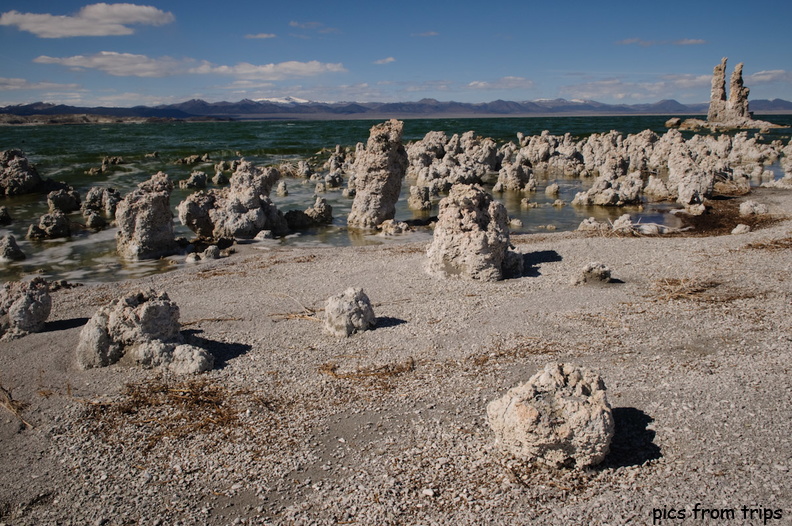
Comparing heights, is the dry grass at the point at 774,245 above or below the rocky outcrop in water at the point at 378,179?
below

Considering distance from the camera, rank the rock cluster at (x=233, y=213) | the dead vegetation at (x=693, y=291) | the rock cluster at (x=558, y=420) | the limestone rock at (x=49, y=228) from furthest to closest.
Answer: the limestone rock at (x=49, y=228)
the rock cluster at (x=233, y=213)
the dead vegetation at (x=693, y=291)
the rock cluster at (x=558, y=420)

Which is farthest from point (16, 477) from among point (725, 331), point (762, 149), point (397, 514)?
point (762, 149)

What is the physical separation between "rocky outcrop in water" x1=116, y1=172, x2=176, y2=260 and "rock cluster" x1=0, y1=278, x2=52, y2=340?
16.8 feet

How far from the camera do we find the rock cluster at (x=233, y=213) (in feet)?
47.6

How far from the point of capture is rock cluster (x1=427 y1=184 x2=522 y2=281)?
914cm

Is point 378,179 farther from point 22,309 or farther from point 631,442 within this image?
point 631,442

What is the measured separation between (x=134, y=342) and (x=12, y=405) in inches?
50.8

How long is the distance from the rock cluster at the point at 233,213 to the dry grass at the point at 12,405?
8.98 metres

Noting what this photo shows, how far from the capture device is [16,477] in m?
4.47

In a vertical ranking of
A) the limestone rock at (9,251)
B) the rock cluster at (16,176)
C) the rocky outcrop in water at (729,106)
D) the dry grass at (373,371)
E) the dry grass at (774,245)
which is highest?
the rocky outcrop in water at (729,106)

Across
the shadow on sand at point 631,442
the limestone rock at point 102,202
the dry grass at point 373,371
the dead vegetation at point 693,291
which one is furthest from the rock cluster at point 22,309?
the limestone rock at point 102,202

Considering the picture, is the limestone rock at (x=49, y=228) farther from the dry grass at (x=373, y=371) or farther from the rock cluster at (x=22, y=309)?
the dry grass at (x=373, y=371)

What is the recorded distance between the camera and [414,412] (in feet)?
16.9

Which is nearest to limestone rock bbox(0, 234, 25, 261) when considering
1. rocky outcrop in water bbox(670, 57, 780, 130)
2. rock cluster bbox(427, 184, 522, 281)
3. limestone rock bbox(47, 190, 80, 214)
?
limestone rock bbox(47, 190, 80, 214)
